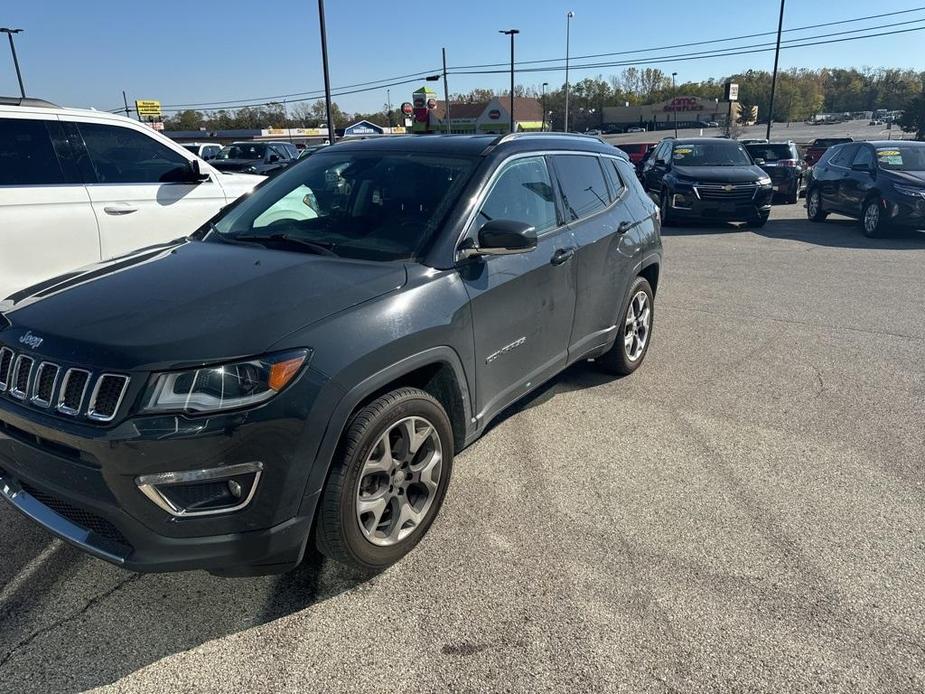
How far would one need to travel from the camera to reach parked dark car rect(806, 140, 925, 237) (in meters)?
11.3

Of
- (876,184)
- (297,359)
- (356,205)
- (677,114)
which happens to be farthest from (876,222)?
(677,114)

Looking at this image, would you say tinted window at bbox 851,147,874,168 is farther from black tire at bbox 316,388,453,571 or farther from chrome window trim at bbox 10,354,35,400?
chrome window trim at bbox 10,354,35,400

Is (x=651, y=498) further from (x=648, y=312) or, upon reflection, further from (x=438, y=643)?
(x=648, y=312)

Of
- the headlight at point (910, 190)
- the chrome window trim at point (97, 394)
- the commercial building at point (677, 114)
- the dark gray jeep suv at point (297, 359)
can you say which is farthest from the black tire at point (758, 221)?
the commercial building at point (677, 114)

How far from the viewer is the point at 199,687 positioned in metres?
2.24

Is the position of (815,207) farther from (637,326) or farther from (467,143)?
(467,143)

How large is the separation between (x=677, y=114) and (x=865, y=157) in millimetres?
95897

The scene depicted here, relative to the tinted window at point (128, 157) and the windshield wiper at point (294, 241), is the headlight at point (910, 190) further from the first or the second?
the windshield wiper at point (294, 241)

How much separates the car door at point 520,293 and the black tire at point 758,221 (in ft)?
35.1

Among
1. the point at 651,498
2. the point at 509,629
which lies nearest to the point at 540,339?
the point at 651,498

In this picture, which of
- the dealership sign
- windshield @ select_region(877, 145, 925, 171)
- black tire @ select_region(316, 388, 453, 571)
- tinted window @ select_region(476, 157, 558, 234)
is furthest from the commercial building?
black tire @ select_region(316, 388, 453, 571)

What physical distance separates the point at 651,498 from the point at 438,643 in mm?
1484

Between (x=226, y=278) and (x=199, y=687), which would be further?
(x=226, y=278)

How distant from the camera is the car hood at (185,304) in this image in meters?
2.24
